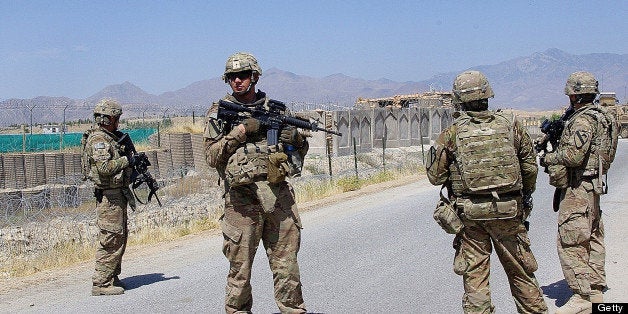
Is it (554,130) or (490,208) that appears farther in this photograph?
(554,130)

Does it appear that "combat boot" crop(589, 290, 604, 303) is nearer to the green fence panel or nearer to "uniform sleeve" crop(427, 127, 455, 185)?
"uniform sleeve" crop(427, 127, 455, 185)

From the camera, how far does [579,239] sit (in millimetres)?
6371

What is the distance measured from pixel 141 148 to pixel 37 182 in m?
5.07

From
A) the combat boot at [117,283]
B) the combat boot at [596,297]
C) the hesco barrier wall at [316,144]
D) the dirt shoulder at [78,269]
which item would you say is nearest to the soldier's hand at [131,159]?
the combat boot at [117,283]

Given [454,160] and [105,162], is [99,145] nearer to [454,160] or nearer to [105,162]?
[105,162]

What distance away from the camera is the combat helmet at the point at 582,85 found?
6570 millimetres

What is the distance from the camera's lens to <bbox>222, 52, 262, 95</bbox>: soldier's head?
224 inches

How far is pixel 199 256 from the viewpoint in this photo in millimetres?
9758

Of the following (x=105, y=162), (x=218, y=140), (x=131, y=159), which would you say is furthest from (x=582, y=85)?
(x=105, y=162)

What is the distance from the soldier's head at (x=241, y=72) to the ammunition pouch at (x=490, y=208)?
1960 millimetres

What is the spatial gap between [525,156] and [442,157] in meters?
0.63

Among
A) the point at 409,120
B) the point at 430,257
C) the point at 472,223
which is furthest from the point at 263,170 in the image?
the point at 409,120

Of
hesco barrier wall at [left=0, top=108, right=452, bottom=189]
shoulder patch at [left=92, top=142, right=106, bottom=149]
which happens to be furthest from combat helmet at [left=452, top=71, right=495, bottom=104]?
hesco barrier wall at [left=0, top=108, right=452, bottom=189]

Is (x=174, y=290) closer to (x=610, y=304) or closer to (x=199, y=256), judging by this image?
(x=199, y=256)
